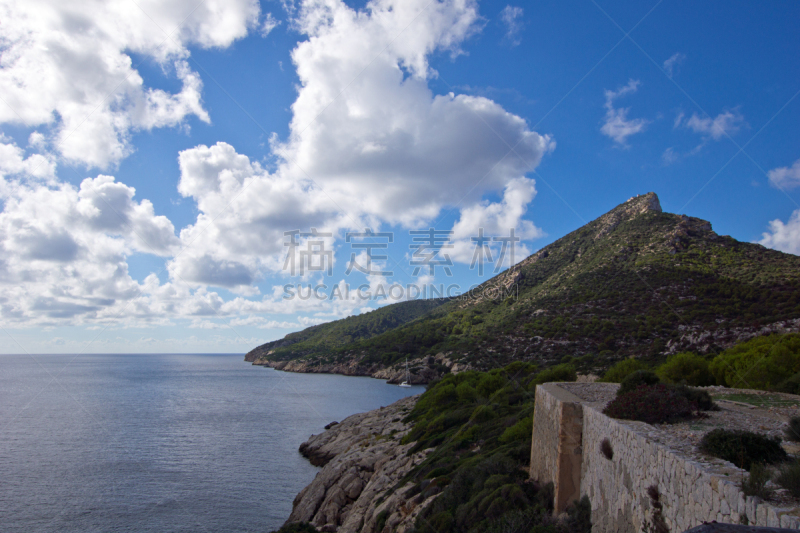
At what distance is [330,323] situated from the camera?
14925 cm

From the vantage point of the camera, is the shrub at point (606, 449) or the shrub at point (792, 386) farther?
the shrub at point (792, 386)

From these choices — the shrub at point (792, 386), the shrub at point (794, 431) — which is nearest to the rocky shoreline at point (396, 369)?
the shrub at point (792, 386)

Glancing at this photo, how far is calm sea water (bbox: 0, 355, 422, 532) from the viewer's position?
66.1 feet

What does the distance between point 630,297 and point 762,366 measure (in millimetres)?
34201

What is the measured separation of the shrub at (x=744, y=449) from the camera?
15.8 ft

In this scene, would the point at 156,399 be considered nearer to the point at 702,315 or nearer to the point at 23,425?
the point at 23,425

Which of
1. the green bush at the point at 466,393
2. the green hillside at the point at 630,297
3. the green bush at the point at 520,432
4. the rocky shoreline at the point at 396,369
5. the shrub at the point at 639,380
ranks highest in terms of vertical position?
the green hillside at the point at 630,297

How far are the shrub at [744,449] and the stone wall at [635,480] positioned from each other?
18.5 inches

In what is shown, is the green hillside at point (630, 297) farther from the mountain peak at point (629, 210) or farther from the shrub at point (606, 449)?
the shrub at point (606, 449)

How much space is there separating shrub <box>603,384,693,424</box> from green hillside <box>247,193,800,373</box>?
2802cm

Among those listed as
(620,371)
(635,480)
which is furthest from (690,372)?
(635,480)

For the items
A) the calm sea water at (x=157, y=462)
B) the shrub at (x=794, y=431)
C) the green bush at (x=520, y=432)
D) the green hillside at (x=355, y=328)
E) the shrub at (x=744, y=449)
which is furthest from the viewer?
the green hillside at (x=355, y=328)

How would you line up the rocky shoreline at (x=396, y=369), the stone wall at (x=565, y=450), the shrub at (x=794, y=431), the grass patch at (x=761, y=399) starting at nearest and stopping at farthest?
1. the shrub at (x=794, y=431)
2. the stone wall at (x=565, y=450)
3. the grass patch at (x=761, y=399)
4. the rocky shoreline at (x=396, y=369)

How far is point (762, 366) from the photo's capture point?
15688mm
